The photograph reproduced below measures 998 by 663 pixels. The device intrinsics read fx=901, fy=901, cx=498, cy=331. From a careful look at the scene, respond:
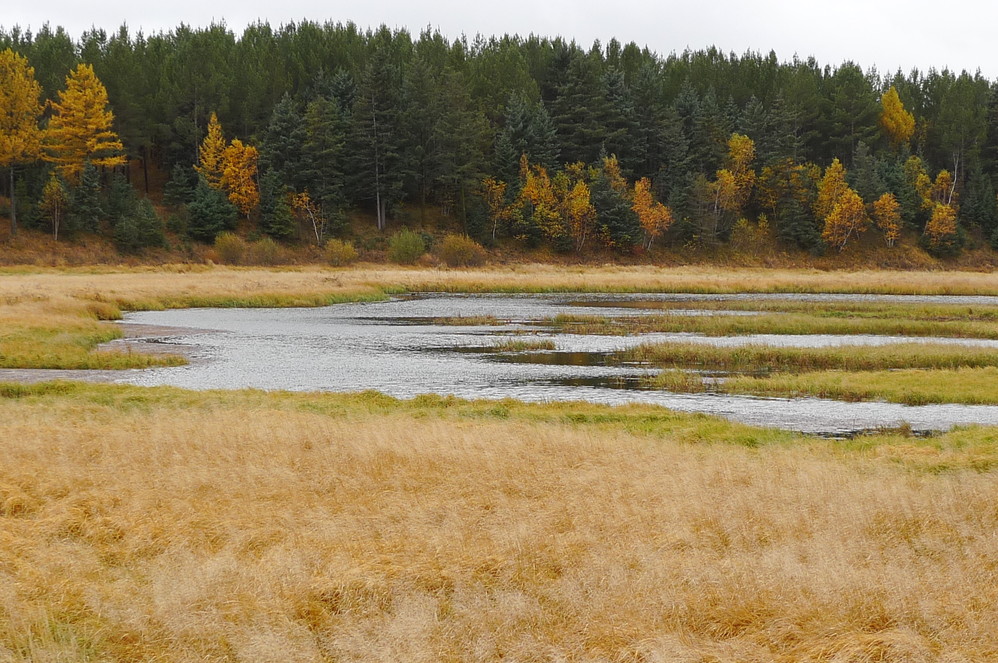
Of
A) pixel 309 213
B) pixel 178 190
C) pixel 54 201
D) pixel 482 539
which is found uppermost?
pixel 178 190

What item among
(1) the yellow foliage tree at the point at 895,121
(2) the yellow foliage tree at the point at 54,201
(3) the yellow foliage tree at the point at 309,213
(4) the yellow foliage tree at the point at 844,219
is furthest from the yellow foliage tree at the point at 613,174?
(2) the yellow foliage tree at the point at 54,201

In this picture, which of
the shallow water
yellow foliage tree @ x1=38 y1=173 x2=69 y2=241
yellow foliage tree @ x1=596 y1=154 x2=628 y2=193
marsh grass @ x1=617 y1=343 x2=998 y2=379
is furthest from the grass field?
yellow foliage tree @ x1=596 y1=154 x2=628 y2=193

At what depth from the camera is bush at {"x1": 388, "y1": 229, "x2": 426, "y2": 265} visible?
89.3 meters

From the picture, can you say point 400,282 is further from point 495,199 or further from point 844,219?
point 844,219

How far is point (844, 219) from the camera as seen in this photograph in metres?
107

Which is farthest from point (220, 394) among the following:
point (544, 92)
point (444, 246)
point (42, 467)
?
point (544, 92)

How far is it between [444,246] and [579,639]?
8524 centimetres

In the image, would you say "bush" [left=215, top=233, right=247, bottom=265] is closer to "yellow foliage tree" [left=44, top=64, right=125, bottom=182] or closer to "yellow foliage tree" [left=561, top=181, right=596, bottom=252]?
"yellow foliage tree" [left=44, top=64, right=125, bottom=182]

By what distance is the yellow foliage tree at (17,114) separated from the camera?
8688 centimetres

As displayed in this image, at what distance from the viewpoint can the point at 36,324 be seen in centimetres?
3794

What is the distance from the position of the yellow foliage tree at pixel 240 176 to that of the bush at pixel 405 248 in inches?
739

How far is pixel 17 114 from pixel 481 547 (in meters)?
95.0

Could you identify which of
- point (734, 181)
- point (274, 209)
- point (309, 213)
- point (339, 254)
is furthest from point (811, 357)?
point (734, 181)

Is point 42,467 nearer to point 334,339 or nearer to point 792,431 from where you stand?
point 792,431
